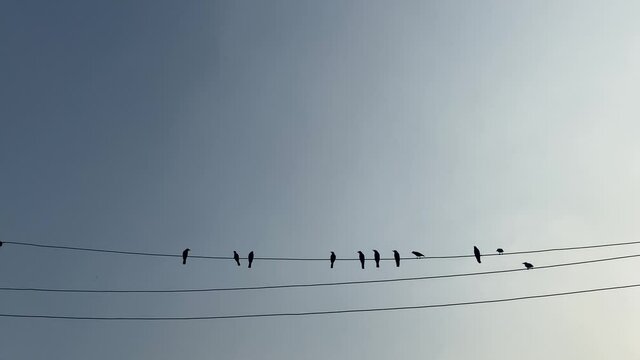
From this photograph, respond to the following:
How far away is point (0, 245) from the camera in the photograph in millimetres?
35469

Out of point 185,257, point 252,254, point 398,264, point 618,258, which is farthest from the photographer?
point 252,254

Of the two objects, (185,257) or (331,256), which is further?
(331,256)

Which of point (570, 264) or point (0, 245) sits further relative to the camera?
point (0, 245)

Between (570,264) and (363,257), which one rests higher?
(363,257)

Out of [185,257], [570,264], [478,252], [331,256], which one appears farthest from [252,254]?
[570,264]

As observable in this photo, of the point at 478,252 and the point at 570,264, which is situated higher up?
the point at 478,252

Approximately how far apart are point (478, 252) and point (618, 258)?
8520 mm

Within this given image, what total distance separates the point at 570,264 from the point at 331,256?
602 inches

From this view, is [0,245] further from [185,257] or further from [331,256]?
[331,256]

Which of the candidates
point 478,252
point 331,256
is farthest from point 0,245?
point 478,252

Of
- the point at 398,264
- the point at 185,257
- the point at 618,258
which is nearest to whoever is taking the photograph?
the point at 618,258

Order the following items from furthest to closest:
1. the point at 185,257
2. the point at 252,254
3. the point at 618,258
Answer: the point at 252,254 < the point at 185,257 < the point at 618,258

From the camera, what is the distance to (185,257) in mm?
34406

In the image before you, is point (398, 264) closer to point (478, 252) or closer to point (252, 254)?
point (478, 252)
